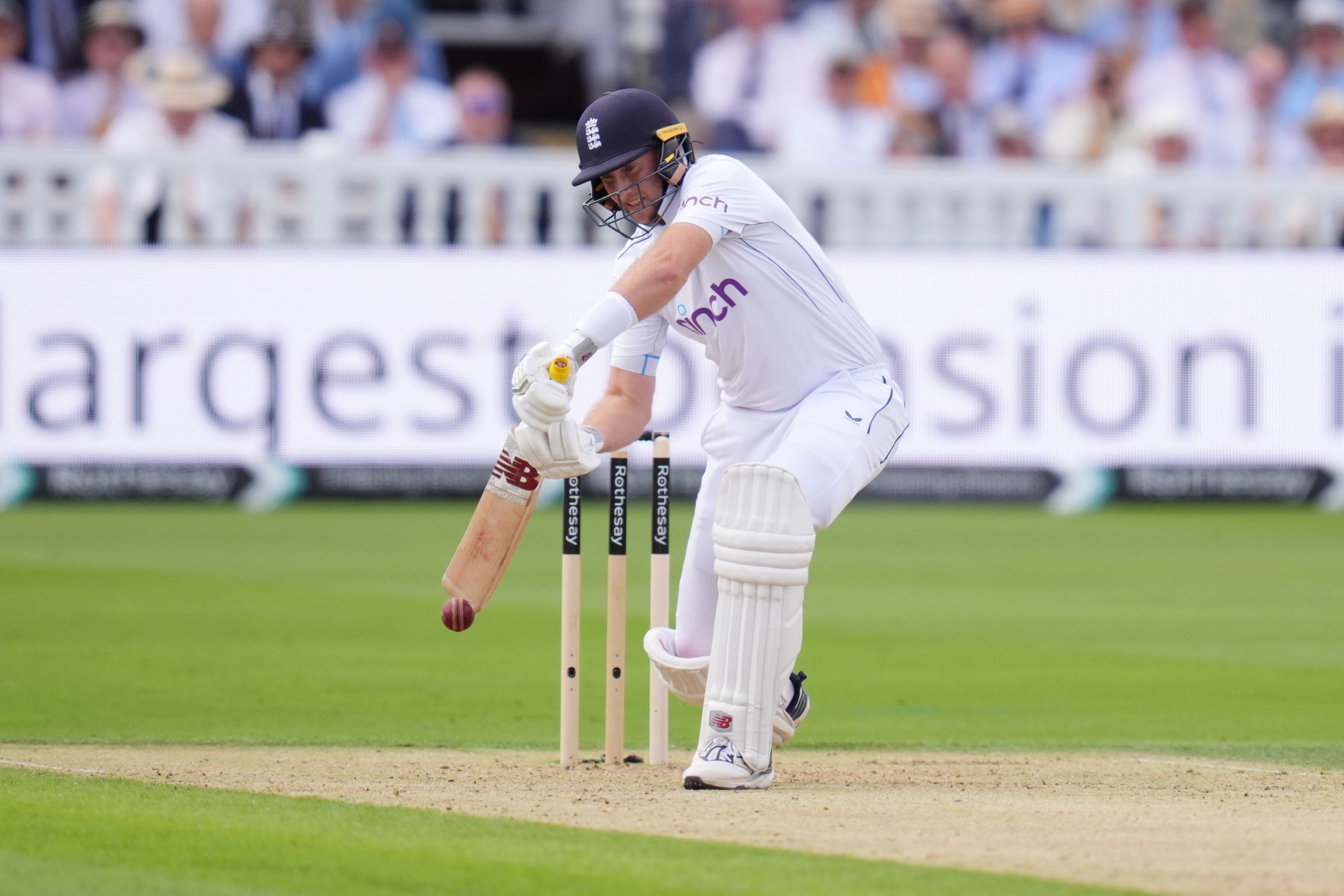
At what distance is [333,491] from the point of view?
41.5 ft

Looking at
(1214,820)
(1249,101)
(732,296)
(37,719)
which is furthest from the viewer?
(1249,101)

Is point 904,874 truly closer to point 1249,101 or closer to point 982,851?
point 982,851

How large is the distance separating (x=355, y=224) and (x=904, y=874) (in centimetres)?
949

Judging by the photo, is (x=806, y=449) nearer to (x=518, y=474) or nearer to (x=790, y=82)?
(x=518, y=474)

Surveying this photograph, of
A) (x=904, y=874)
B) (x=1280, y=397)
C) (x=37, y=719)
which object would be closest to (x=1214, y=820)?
(x=904, y=874)

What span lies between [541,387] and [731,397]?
2.64 feet

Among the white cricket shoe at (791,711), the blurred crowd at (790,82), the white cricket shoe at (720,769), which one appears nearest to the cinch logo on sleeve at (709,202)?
the white cricket shoe at (791,711)

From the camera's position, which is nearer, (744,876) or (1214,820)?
(744,876)

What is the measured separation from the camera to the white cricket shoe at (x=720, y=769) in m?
5.20

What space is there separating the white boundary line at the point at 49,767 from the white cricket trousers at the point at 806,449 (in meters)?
1.60

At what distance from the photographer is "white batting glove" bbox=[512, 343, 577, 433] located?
505cm

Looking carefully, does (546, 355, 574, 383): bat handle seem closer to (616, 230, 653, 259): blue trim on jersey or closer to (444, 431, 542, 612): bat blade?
(444, 431, 542, 612): bat blade

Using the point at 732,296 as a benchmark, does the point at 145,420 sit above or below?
below

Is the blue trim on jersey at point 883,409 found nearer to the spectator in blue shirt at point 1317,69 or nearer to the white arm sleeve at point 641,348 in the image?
the white arm sleeve at point 641,348
